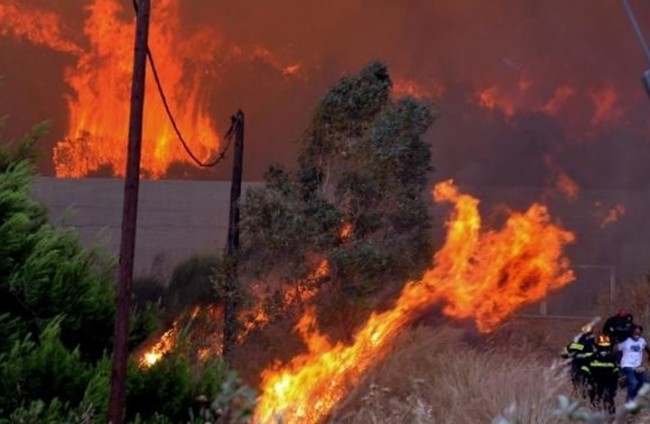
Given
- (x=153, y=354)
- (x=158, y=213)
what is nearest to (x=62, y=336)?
(x=153, y=354)

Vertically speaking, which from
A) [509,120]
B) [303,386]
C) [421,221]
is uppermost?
[509,120]

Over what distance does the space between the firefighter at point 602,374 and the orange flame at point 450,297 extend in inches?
96.5

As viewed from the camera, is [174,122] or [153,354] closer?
[153,354]

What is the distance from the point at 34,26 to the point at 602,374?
16198 millimetres

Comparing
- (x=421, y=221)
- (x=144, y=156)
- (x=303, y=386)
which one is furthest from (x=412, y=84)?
(x=303, y=386)

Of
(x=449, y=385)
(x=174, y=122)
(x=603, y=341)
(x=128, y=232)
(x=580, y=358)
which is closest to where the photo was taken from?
(x=128, y=232)

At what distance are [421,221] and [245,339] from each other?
2.76 meters

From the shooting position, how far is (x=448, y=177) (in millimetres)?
21781

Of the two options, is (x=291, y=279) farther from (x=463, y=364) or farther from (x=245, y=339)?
(x=463, y=364)

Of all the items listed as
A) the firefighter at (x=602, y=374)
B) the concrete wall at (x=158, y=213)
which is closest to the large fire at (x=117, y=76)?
the concrete wall at (x=158, y=213)

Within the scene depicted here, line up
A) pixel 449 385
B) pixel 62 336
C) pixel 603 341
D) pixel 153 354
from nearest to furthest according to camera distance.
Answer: pixel 62 336 < pixel 153 354 < pixel 449 385 < pixel 603 341

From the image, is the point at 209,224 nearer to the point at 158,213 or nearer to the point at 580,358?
the point at 158,213

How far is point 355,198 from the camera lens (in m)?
12.2

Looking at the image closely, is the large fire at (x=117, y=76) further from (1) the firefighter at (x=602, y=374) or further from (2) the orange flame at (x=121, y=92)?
(1) the firefighter at (x=602, y=374)
